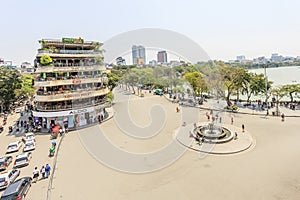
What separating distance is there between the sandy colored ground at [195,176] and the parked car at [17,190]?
630 millimetres

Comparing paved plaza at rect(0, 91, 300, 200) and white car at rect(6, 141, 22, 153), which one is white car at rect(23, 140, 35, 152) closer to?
paved plaza at rect(0, 91, 300, 200)

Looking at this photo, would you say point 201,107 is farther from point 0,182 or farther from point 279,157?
point 0,182

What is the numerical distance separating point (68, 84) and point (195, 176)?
19.9 meters

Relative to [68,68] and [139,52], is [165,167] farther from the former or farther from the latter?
[139,52]

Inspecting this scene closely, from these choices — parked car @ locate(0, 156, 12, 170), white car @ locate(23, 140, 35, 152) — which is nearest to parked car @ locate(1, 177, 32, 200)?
parked car @ locate(0, 156, 12, 170)

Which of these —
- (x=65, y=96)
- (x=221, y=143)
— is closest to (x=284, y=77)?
(x=221, y=143)

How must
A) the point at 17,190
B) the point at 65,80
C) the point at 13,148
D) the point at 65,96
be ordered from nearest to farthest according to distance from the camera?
the point at 17,190
the point at 13,148
the point at 65,96
the point at 65,80

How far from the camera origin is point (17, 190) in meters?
11.2

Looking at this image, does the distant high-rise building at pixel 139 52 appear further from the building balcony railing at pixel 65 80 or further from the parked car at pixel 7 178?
the parked car at pixel 7 178

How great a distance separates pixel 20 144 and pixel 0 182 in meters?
8.27

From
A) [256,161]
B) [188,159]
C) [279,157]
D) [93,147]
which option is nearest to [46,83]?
[93,147]

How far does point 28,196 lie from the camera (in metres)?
11.7

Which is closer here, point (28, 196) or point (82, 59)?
Answer: point (28, 196)

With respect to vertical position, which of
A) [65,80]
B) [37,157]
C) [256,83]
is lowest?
[37,157]
